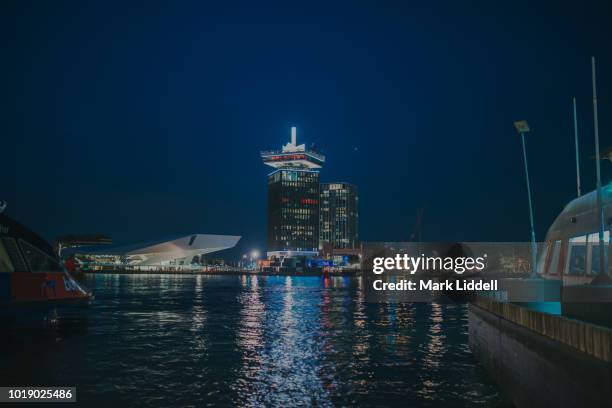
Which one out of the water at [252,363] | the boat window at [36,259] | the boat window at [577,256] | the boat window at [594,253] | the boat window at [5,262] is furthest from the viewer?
the boat window at [577,256]

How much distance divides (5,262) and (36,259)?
2157 mm

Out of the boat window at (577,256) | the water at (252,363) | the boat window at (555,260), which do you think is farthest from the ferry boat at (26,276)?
the boat window at (555,260)

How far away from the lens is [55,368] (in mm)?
19078

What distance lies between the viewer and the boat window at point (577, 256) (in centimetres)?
3484

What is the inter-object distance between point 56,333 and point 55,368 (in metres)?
11.1

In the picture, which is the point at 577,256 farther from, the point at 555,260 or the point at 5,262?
the point at 5,262

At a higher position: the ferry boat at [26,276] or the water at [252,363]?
the ferry boat at [26,276]

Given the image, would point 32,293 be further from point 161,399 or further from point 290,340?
point 161,399

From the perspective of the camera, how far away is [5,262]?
26500 mm

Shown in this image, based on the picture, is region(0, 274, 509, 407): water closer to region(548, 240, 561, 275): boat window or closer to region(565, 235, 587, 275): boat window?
region(565, 235, 587, 275): boat window

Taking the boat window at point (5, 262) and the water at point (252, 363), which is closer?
the water at point (252, 363)

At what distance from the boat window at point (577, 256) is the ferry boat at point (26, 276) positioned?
30.1 metres

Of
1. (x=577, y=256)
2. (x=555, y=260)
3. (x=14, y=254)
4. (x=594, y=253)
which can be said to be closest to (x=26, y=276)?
(x=14, y=254)

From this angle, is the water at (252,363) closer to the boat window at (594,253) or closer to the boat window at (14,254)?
the boat window at (14,254)
